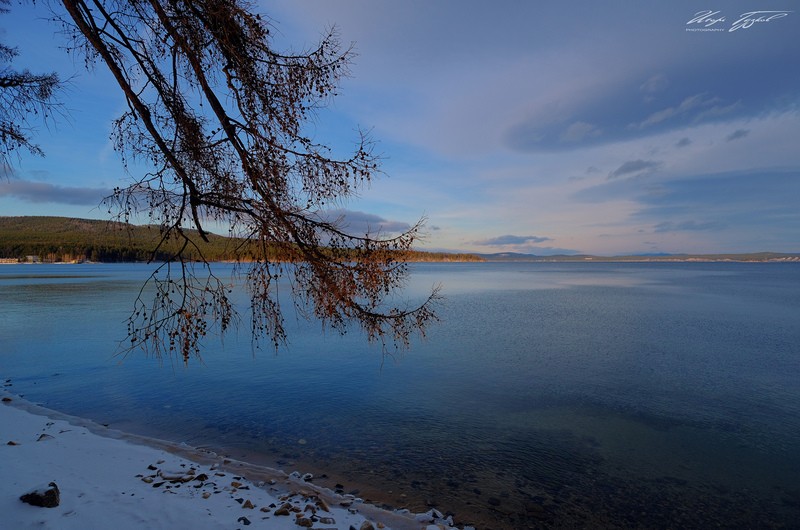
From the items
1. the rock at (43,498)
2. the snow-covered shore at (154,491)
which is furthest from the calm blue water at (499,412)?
the rock at (43,498)

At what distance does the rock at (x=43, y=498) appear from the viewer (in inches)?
218

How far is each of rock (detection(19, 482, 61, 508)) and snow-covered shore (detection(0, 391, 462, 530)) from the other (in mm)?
64

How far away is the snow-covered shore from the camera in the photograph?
5656 mm

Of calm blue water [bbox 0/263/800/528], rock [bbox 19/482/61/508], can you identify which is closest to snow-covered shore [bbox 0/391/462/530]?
rock [bbox 19/482/61/508]

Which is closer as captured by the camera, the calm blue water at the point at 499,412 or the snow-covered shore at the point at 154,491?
the snow-covered shore at the point at 154,491

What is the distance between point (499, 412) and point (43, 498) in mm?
9507

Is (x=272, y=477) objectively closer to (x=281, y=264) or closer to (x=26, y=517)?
(x=26, y=517)

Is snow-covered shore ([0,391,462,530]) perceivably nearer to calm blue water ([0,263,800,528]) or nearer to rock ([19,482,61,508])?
rock ([19,482,61,508])

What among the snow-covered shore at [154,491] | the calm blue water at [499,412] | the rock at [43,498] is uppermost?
the rock at [43,498]

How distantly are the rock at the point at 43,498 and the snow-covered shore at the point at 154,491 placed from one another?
0.21 ft

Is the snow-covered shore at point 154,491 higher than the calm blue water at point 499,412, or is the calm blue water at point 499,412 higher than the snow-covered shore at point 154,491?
the snow-covered shore at point 154,491

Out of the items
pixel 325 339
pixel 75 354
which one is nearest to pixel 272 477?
pixel 325 339

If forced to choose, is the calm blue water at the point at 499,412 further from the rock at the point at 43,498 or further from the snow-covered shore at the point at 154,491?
the rock at the point at 43,498

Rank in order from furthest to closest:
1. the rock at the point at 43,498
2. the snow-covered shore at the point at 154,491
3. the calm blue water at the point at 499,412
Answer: the calm blue water at the point at 499,412
the snow-covered shore at the point at 154,491
the rock at the point at 43,498
